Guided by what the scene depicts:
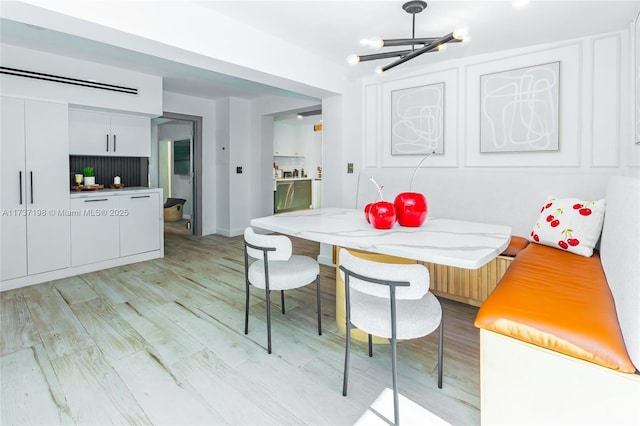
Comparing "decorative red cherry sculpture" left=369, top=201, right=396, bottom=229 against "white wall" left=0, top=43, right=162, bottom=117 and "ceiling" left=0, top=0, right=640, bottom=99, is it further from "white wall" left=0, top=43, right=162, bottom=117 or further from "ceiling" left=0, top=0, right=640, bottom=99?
"white wall" left=0, top=43, right=162, bottom=117

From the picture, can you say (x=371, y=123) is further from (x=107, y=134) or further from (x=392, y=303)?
(x=107, y=134)

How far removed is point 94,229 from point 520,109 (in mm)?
4577

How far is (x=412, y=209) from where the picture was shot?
7.09ft

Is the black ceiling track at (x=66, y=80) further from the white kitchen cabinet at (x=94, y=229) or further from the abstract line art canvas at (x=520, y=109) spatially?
the abstract line art canvas at (x=520, y=109)

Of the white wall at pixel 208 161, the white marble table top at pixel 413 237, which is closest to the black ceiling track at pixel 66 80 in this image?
the white wall at pixel 208 161

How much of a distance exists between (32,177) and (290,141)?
605 cm

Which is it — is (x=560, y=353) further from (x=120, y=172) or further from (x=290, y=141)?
(x=290, y=141)

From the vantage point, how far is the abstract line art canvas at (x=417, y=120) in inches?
132

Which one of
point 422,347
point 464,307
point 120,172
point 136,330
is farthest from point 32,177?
point 464,307

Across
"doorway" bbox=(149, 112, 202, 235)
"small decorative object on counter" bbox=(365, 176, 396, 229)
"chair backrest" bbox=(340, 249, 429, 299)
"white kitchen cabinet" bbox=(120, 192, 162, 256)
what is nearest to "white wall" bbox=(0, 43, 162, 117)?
"white kitchen cabinet" bbox=(120, 192, 162, 256)

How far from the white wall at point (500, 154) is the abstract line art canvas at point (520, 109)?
0.18ft

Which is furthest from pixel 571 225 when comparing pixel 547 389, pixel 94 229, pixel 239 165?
pixel 239 165

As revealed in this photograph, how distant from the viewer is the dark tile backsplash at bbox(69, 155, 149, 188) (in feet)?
14.1

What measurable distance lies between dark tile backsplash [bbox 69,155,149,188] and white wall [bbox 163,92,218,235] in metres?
1.12
